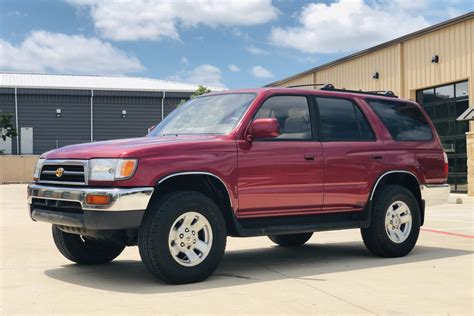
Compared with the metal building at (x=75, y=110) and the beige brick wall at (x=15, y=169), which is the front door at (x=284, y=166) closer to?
the beige brick wall at (x=15, y=169)

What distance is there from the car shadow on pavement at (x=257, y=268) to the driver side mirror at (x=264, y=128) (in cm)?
146

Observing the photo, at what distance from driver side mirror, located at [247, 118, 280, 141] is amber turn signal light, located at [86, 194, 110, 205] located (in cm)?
166

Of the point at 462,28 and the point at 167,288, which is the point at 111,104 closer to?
the point at 462,28

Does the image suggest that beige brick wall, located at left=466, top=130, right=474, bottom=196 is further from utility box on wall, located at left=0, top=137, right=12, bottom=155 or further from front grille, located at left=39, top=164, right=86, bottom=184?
utility box on wall, located at left=0, top=137, right=12, bottom=155

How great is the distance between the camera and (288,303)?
5273 millimetres

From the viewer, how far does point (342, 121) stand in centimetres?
762

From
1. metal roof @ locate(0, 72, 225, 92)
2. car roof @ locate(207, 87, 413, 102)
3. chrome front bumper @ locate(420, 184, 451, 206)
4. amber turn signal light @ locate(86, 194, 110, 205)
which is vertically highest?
metal roof @ locate(0, 72, 225, 92)

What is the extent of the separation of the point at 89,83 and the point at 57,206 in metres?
49.8

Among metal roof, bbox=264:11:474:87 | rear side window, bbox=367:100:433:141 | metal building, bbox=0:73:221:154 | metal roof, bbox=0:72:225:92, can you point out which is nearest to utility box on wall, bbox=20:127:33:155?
metal building, bbox=0:73:221:154

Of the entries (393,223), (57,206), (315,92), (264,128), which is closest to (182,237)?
(57,206)

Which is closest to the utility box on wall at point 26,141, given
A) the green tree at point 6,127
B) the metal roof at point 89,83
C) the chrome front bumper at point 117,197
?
the green tree at point 6,127

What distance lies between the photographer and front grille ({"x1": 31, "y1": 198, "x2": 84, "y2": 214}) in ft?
19.5

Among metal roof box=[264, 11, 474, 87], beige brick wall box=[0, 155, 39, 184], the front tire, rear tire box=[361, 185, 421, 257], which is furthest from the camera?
beige brick wall box=[0, 155, 39, 184]

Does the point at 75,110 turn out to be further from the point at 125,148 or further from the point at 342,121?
the point at 125,148
